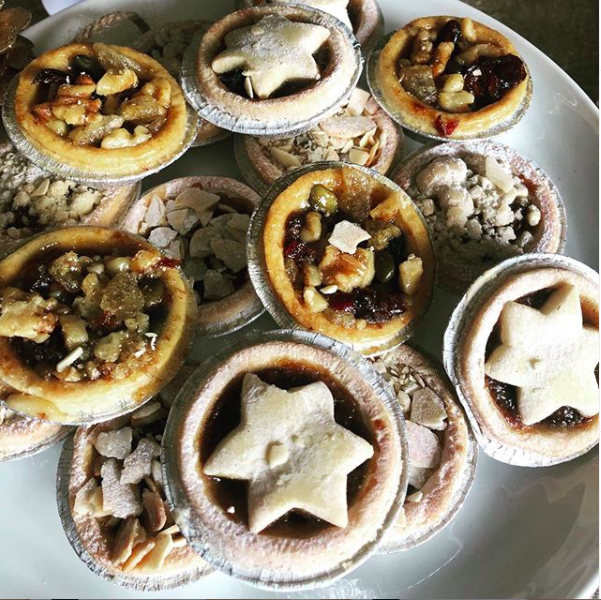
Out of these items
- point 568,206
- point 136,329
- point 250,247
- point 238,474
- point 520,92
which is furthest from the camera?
point 568,206

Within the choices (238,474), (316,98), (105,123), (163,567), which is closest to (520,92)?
(316,98)

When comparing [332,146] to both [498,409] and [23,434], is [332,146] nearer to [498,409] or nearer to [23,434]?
[498,409]

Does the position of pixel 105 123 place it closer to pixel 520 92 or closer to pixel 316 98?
pixel 316 98

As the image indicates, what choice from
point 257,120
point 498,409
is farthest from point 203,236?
point 498,409

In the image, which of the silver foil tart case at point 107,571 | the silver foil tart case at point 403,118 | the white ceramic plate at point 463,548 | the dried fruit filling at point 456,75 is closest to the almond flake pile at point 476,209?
the silver foil tart case at point 403,118

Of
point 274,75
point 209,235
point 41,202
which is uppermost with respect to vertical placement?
point 274,75

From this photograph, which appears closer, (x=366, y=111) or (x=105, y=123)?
(x=105, y=123)

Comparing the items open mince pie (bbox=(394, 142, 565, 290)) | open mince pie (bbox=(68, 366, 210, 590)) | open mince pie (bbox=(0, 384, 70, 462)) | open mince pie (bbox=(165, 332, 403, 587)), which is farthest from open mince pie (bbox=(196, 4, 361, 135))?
open mince pie (bbox=(0, 384, 70, 462))
